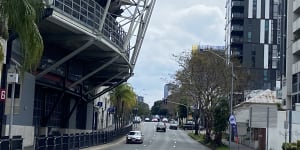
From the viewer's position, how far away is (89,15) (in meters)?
43.1

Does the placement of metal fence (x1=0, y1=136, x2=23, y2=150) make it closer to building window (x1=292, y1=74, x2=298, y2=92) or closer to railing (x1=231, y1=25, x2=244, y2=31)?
building window (x1=292, y1=74, x2=298, y2=92)

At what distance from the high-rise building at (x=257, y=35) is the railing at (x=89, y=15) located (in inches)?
3260

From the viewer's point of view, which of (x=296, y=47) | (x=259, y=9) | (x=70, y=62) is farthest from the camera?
(x=259, y=9)

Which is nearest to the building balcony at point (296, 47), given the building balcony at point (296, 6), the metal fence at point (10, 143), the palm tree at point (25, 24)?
the building balcony at point (296, 6)

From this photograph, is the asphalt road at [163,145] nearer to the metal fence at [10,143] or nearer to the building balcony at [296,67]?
the building balcony at [296,67]

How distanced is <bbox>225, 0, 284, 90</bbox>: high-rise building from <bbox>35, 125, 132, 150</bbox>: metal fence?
255 feet

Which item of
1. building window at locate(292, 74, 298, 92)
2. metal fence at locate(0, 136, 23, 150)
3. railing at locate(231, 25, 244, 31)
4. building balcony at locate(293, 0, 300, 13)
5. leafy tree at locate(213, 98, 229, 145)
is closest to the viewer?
metal fence at locate(0, 136, 23, 150)

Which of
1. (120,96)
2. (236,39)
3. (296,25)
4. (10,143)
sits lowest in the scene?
(10,143)

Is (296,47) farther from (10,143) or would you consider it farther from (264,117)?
(10,143)

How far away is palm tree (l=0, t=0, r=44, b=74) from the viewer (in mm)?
14133

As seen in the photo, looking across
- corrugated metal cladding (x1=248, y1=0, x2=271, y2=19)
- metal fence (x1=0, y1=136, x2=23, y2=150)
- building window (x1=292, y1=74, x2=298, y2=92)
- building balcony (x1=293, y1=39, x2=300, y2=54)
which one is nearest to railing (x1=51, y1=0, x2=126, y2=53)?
metal fence (x1=0, y1=136, x2=23, y2=150)

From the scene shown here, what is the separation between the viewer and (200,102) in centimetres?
6600

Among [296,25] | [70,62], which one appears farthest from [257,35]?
[70,62]

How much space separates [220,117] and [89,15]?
1977 cm
